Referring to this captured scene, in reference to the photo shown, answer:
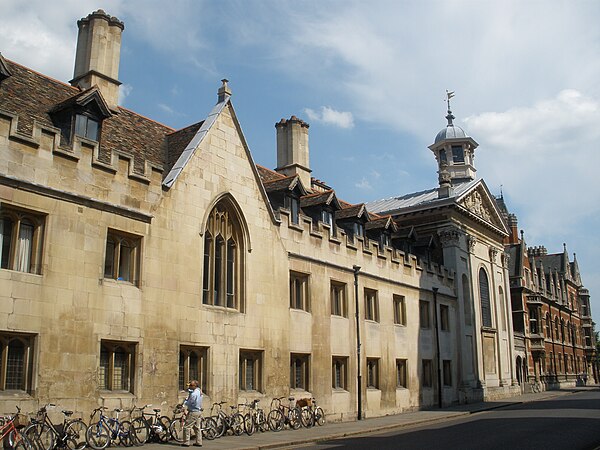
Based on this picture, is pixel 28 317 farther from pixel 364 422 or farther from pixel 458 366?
pixel 458 366

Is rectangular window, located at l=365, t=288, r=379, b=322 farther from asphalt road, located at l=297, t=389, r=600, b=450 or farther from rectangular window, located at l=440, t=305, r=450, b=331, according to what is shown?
rectangular window, located at l=440, t=305, r=450, b=331

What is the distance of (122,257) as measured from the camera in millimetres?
17656

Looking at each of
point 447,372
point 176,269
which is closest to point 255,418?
point 176,269

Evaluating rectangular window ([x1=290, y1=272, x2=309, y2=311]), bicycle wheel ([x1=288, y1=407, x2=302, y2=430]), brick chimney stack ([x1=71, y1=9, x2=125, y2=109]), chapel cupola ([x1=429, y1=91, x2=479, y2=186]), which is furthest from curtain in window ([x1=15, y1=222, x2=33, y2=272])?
chapel cupola ([x1=429, y1=91, x2=479, y2=186])

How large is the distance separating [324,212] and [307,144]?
603cm

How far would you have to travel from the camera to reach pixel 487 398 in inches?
1581

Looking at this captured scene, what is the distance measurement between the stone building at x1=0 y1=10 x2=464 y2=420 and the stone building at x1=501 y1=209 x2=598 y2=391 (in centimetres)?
2677

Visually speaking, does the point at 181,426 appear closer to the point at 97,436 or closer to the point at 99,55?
the point at 97,436

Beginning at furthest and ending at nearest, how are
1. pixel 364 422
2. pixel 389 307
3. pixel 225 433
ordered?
pixel 389 307
pixel 364 422
pixel 225 433

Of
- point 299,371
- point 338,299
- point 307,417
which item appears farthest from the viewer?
point 338,299

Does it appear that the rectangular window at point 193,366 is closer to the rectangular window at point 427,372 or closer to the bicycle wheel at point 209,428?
the bicycle wheel at point 209,428

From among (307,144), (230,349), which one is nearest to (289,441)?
(230,349)

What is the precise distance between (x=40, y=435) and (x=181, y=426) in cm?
460

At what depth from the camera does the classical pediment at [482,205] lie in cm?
4312
